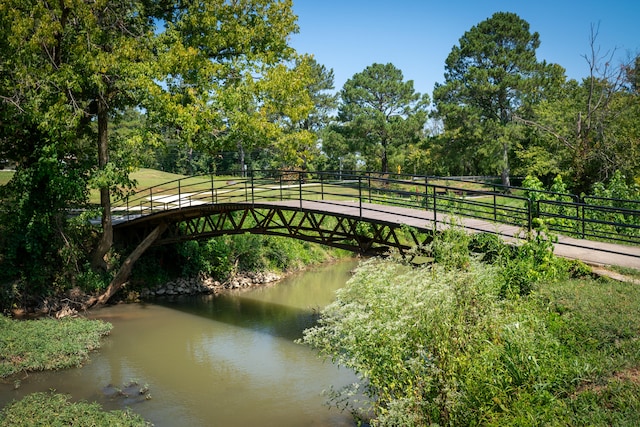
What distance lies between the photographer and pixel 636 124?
87.1 ft

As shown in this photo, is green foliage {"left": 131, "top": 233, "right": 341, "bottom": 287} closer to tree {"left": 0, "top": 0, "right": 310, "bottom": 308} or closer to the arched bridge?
the arched bridge

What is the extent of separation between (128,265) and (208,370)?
873 centimetres

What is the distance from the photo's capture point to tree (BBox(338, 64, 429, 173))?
46281 millimetres

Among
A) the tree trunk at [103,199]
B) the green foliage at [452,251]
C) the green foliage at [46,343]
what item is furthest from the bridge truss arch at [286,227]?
the green foliage at [46,343]

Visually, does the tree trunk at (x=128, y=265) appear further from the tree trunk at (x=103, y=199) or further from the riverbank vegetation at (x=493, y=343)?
the riverbank vegetation at (x=493, y=343)

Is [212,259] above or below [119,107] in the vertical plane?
below

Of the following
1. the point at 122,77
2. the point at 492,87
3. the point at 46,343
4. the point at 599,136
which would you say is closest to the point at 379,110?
the point at 492,87

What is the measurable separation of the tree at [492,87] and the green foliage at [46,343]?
106 feet

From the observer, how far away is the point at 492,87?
136 ft

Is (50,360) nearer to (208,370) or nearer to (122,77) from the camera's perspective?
(208,370)

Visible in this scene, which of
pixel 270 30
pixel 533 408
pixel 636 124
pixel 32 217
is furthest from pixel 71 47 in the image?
pixel 636 124

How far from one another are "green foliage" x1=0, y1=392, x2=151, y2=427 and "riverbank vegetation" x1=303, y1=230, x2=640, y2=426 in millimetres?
4701

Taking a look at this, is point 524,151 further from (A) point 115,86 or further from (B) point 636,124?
(A) point 115,86

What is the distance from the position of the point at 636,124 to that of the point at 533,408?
23.6 metres
